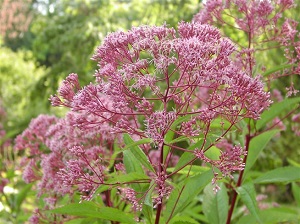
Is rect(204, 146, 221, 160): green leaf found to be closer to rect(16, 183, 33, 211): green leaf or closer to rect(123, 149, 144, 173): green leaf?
rect(123, 149, 144, 173): green leaf

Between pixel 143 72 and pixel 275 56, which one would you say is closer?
pixel 143 72

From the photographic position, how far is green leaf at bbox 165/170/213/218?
1521 mm

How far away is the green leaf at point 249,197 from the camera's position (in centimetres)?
161

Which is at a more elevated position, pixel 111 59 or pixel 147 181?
pixel 111 59

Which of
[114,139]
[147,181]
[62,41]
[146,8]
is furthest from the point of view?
[146,8]

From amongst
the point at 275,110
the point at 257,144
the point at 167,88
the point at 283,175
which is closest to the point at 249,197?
the point at 283,175

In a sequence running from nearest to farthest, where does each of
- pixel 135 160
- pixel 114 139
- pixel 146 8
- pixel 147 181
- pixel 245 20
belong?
pixel 147 181
pixel 135 160
pixel 114 139
pixel 245 20
pixel 146 8

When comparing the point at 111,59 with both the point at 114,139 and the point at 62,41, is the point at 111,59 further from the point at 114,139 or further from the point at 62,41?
the point at 62,41

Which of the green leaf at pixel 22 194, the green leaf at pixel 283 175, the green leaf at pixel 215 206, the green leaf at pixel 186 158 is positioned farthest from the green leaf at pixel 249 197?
the green leaf at pixel 22 194

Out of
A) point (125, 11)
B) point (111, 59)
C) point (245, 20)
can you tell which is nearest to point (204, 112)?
point (111, 59)

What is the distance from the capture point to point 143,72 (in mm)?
1516

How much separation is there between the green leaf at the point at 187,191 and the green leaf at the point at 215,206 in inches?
16.1

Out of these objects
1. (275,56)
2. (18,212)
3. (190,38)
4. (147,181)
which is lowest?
(18,212)

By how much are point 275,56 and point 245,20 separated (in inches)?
174
